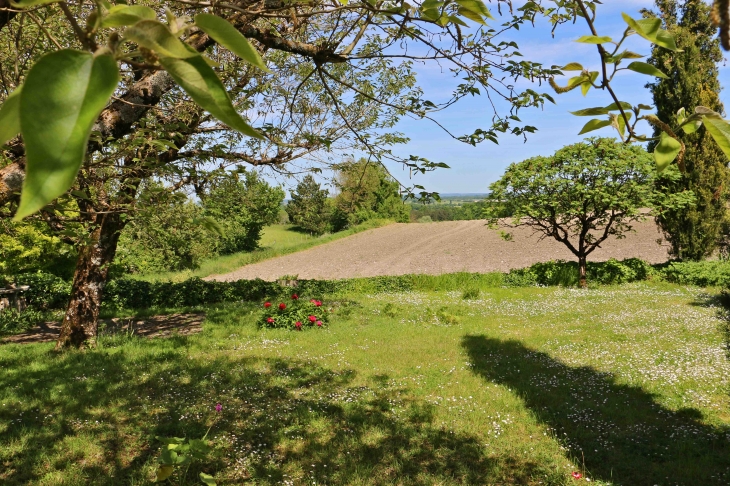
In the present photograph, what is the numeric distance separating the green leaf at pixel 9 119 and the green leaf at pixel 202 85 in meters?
0.14

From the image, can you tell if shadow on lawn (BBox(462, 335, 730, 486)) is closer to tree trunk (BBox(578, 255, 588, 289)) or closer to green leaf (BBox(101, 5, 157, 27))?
green leaf (BBox(101, 5, 157, 27))

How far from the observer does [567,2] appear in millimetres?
2312

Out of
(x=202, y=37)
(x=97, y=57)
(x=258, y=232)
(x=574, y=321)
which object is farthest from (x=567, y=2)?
(x=258, y=232)

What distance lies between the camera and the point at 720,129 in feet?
2.04

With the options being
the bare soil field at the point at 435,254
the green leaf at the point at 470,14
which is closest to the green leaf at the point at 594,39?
the green leaf at the point at 470,14

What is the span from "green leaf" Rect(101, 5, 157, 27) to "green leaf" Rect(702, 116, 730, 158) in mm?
705

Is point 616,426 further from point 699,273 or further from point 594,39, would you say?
point 699,273

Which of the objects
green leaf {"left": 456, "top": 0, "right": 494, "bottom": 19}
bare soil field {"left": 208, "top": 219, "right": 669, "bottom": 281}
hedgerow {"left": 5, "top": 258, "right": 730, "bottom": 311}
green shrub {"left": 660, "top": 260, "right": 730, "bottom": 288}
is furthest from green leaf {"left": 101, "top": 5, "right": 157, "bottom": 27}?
bare soil field {"left": 208, "top": 219, "right": 669, "bottom": 281}

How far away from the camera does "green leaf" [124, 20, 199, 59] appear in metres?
0.39

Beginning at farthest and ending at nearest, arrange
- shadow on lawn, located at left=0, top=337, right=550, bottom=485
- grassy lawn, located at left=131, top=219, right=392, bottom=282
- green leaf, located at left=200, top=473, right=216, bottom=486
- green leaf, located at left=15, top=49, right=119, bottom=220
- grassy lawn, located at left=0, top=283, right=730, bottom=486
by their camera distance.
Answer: grassy lawn, located at left=131, top=219, right=392, bottom=282 → grassy lawn, located at left=0, top=283, right=730, bottom=486 → shadow on lawn, located at left=0, top=337, right=550, bottom=485 → green leaf, located at left=200, top=473, right=216, bottom=486 → green leaf, located at left=15, top=49, right=119, bottom=220

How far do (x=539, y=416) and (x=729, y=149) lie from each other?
504 cm

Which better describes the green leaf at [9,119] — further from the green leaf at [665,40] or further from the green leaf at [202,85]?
the green leaf at [665,40]

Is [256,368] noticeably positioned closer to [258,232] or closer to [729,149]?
[729,149]

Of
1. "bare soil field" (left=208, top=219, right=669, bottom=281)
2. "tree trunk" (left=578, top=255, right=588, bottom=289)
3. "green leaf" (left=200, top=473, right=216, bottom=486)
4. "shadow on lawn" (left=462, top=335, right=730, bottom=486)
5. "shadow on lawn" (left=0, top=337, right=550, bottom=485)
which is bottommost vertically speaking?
"shadow on lawn" (left=462, top=335, right=730, bottom=486)
